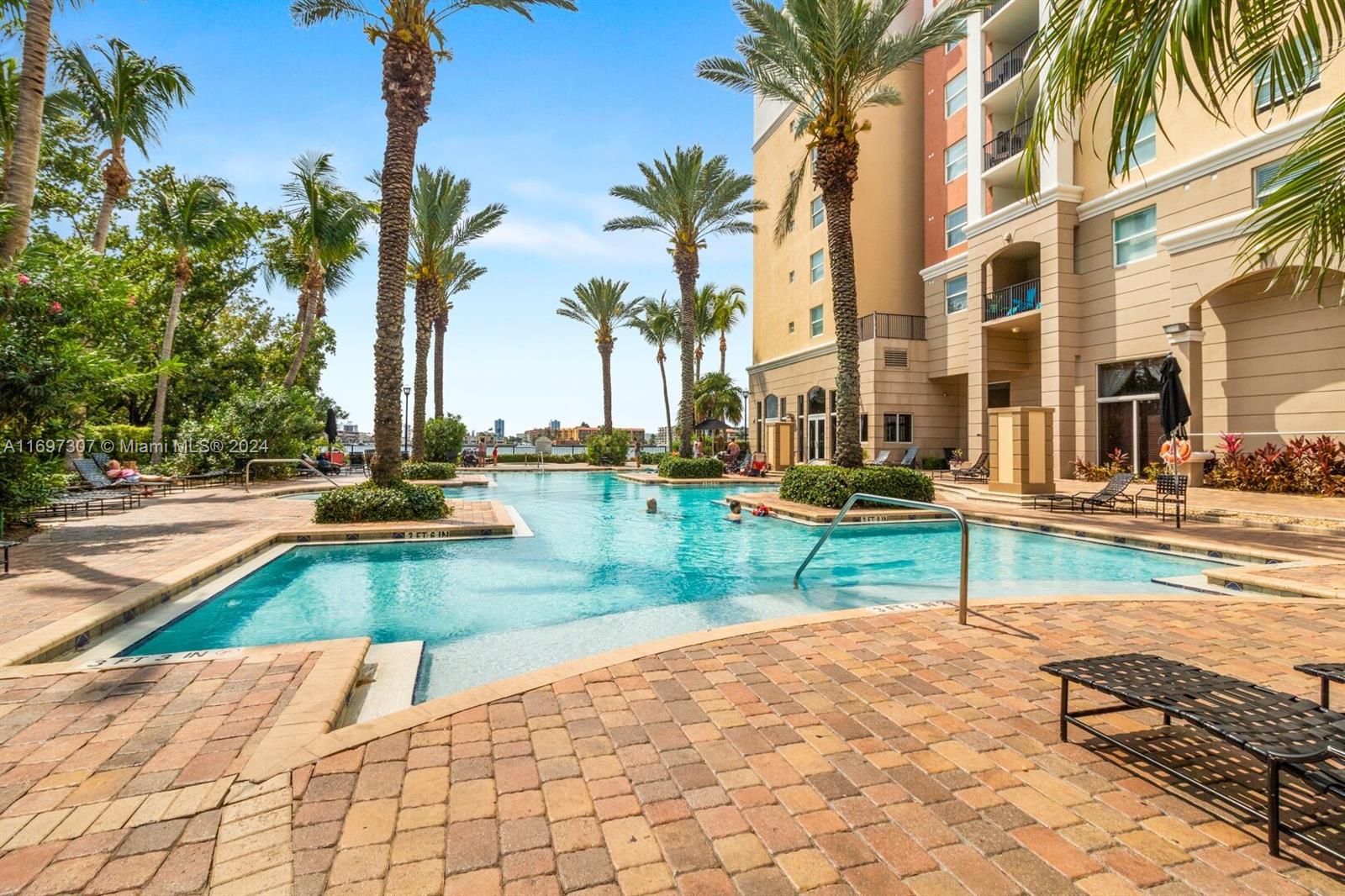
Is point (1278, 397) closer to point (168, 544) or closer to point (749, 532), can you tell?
point (749, 532)

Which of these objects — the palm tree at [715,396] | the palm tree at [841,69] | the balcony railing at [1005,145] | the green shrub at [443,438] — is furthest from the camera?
the palm tree at [715,396]

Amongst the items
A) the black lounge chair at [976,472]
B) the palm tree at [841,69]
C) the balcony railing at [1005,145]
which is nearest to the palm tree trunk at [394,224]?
the palm tree at [841,69]

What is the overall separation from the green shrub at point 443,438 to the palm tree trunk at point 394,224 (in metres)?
17.5

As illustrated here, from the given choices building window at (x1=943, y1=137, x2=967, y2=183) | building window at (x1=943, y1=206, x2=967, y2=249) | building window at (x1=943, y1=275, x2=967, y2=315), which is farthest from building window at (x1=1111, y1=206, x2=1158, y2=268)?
building window at (x1=943, y1=137, x2=967, y2=183)

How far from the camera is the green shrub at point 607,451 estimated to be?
33.8 meters

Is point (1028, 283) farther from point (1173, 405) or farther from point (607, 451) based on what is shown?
point (607, 451)

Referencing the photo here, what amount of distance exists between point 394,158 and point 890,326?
65.9 feet

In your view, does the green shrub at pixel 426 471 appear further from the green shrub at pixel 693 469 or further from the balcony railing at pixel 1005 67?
the balcony railing at pixel 1005 67

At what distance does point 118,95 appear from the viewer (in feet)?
55.7

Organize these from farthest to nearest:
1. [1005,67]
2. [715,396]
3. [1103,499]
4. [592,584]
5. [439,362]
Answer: [715,396] → [439,362] → [1005,67] → [1103,499] → [592,584]

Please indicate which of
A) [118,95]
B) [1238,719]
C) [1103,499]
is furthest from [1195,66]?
[118,95]

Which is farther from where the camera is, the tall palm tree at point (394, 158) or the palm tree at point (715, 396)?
the palm tree at point (715, 396)

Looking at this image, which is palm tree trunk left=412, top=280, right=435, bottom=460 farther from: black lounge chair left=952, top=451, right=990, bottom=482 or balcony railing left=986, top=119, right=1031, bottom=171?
balcony railing left=986, top=119, right=1031, bottom=171

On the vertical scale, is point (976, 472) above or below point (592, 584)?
above
